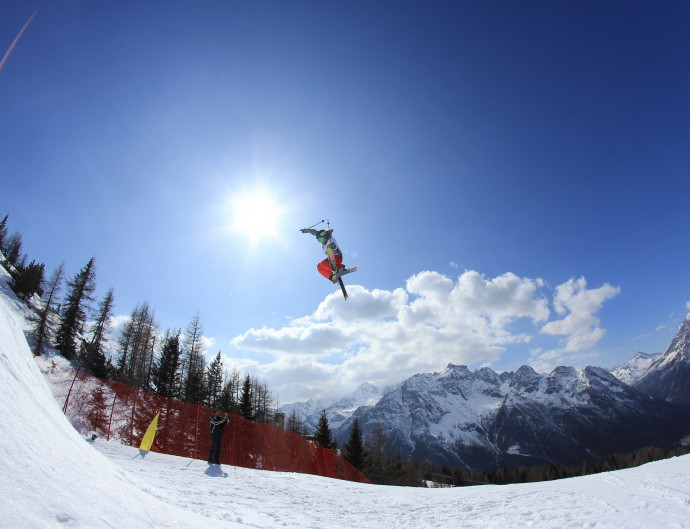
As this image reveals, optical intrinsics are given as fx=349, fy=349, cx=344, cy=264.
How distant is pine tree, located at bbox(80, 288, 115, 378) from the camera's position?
3163 centimetres

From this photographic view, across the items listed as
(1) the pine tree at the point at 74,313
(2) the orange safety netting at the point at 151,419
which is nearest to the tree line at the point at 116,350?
(1) the pine tree at the point at 74,313

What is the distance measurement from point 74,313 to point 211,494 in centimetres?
3655

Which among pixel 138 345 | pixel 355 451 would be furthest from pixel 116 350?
pixel 355 451

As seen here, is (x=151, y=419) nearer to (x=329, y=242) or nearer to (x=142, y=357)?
(x=329, y=242)

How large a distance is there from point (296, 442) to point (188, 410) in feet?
24.4

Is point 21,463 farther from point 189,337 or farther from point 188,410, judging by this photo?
point 189,337

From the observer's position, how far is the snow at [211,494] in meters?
3.03

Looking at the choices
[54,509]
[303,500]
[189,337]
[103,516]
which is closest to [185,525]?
[103,516]

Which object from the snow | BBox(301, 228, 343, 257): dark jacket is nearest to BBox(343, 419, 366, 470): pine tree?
BBox(301, 228, 343, 257): dark jacket

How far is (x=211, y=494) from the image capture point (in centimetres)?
823

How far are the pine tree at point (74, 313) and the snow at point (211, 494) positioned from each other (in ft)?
97.0

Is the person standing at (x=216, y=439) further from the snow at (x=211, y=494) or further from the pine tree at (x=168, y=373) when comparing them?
the pine tree at (x=168, y=373)

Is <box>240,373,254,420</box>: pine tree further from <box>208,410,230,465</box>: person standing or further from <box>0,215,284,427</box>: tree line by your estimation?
<box>208,410,230,465</box>: person standing

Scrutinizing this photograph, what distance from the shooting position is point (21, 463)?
2.97 meters
